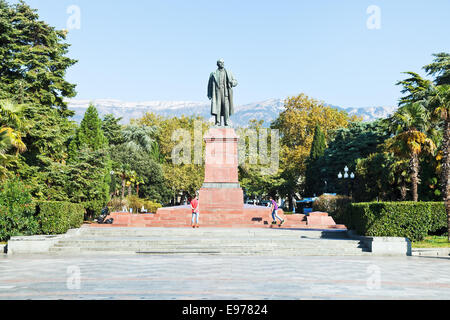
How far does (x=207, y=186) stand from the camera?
2545 cm

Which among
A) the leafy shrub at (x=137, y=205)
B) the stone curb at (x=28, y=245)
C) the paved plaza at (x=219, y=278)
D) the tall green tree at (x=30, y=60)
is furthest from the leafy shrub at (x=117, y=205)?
the paved plaza at (x=219, y=278)

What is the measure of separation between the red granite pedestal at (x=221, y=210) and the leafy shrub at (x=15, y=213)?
625 cm

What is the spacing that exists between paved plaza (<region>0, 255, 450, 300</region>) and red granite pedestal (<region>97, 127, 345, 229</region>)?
950 cm

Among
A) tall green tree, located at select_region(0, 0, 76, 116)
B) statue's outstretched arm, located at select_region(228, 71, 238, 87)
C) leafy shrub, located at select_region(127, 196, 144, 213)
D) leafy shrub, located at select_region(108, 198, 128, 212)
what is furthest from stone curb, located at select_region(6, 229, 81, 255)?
leafy shrub, located at select_region(127, 196, 144, 213)

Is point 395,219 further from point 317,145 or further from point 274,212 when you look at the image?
point 317,145

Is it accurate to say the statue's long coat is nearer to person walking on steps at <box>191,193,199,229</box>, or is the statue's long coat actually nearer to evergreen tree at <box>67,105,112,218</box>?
person walking on steps at <box>191,193,199,229</box>

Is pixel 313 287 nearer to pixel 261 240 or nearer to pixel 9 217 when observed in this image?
pixel 261 240

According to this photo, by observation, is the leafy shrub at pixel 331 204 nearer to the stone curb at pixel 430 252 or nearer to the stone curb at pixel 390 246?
the stone curb at pixel 430 252

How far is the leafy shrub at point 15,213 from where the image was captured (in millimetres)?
17484

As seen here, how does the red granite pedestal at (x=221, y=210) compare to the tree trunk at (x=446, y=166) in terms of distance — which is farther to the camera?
the red granite pedestal at (x=221, y=210)

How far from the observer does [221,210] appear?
24.4 m

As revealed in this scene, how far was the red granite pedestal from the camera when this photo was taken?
23781 mm
